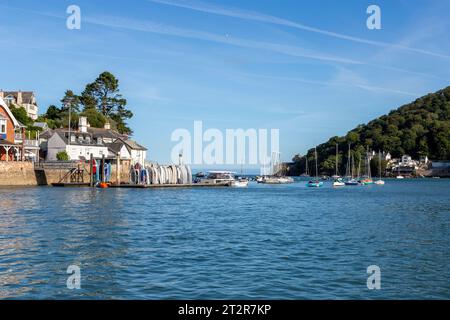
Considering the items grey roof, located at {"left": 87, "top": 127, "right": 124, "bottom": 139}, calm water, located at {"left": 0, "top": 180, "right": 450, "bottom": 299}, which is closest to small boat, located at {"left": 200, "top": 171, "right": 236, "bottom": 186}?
grey roof, located at {"left": 87, "top": 127, "right": 124, "bottom": 139}

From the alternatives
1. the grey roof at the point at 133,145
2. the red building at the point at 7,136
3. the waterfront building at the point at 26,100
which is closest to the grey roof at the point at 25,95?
the waterfront building at the point at 26,100

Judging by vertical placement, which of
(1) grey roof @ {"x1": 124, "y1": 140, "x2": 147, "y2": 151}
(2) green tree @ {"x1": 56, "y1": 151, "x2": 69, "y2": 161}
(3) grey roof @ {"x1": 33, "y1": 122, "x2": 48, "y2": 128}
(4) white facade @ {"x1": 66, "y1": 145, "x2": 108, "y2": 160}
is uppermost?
(3) grey roof @ {"x1": 33, "y1": 122, "x2": 48, "y2": 128}

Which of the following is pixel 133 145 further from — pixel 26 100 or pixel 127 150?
pixel 26 100

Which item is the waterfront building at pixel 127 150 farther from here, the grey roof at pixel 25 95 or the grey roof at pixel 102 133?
the grey roof at pixel 25 95

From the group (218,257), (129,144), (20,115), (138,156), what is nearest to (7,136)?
(20,115)

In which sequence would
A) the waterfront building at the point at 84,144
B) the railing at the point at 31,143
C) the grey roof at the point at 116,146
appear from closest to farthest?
the railing at the point at 31,143 < the waterfront building at the point at 84,144 < the grey roof at the point at 116,146

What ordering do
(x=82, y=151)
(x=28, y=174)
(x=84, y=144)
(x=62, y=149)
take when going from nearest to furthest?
(x=28, y=174)
(x=62, y=149)
(x=82, y=151)
(x=84, y=144)

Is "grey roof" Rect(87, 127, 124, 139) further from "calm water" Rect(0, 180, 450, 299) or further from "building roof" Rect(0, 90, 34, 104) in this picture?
"calm water" Rect(0, 180, 450, 299)

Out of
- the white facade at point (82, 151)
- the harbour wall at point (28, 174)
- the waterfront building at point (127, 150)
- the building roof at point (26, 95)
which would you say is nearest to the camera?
the harbour wall at point (28, 174)

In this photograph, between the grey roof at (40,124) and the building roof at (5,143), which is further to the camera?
the grey roof at (40,124)

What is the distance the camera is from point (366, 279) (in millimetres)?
19094

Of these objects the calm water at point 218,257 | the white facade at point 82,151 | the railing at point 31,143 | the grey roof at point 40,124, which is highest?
the grey roof at point 40,124
